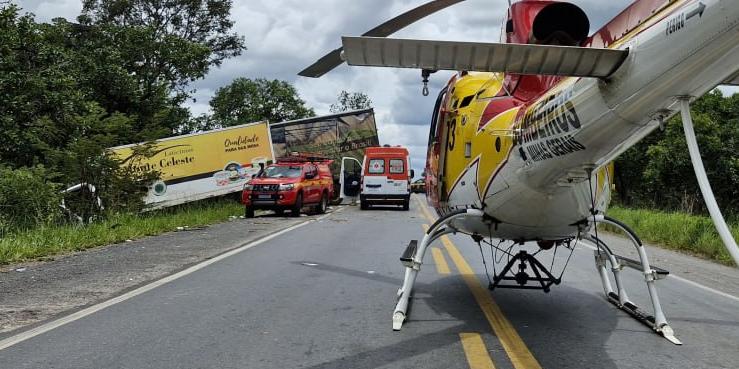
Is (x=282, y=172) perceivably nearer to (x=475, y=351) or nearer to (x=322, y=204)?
(x=322, y=204)

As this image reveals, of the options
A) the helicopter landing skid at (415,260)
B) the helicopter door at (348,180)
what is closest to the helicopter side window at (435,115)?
the helicopter landing skid at (415,260)

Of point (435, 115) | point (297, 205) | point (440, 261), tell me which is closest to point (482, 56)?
point (435, 115)

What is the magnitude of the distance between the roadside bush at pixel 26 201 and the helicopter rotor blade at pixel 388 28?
37.6ft

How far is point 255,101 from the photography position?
203 feet

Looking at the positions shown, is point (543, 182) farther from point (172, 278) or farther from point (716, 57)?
point (172, 278)

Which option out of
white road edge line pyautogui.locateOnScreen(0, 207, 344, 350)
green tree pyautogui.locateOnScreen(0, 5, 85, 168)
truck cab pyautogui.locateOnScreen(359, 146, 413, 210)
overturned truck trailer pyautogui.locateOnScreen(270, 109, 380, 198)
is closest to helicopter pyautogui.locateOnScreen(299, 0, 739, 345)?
white road edge line pyautogui.locateOnScreen(0, 207, 344, 350)

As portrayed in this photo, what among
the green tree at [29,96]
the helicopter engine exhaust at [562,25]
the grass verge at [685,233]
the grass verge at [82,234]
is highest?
the green tree at [29,96]

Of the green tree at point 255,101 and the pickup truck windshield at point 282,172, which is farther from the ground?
the green tree at point 255,101

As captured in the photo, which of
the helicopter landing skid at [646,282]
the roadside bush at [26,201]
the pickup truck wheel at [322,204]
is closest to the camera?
the helicopter landing skid at [646,282]

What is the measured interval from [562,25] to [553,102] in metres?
0.97

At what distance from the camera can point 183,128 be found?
3953 centimetres

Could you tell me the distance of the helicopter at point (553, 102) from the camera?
9.77 ft

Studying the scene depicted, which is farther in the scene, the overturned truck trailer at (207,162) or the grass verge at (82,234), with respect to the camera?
the overturned truck trailer at (207,162)

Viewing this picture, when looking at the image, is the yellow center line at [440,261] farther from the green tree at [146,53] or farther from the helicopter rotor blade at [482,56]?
the green tree at [146,53]
